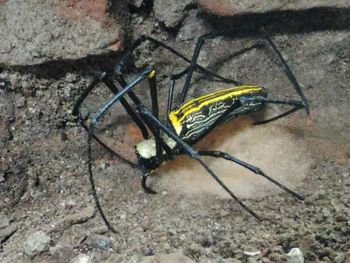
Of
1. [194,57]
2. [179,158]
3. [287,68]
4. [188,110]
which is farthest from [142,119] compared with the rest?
[287,68]

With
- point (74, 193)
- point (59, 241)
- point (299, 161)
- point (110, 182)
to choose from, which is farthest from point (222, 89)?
point (59, 241)

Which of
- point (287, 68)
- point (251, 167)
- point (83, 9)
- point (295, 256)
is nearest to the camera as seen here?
point (295, 256)

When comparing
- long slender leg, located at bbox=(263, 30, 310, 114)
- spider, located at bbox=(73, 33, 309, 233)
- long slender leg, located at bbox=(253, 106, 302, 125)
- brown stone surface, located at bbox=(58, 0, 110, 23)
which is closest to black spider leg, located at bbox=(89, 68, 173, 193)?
spider, located at bbox=(73, 33, 309, 233)

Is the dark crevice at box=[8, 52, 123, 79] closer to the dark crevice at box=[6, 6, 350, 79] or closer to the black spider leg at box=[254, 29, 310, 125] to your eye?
the dark crevice at box=[6, 6, 350, 79]

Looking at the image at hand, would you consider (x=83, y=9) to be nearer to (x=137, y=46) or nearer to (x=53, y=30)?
(x=53, y=30)

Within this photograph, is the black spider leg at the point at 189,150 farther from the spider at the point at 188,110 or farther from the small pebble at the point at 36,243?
the small pebble at the point at 36,243

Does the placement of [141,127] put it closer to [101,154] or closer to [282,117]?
[101,154]

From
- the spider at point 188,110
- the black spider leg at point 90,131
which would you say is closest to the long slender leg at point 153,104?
the spider at point 188,110
